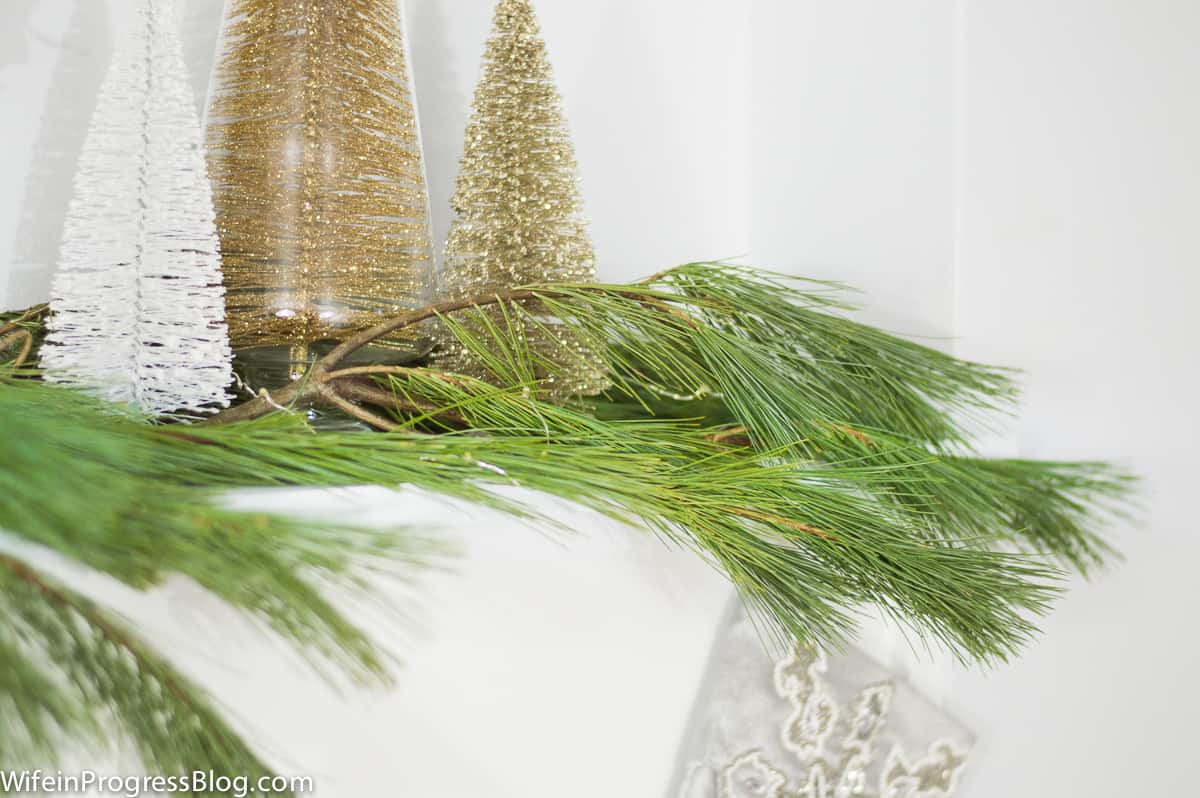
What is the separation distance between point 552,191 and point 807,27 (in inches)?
13.8

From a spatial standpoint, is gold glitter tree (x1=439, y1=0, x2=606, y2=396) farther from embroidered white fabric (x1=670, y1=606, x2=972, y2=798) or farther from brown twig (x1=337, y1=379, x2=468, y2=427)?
embroidered white fabric (x1=670, y1=606, x2=972, y2=798)

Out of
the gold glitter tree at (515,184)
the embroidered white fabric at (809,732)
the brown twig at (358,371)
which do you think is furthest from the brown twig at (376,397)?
the embroidered white fabric at (809,732)

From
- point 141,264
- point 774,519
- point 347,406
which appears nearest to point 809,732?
point 774,519

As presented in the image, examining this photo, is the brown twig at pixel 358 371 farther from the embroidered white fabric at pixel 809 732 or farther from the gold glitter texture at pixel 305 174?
the embroidered white fabric at pixel 809 732

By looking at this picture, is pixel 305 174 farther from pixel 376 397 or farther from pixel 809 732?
pixel 809 732

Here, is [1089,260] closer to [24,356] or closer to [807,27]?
[807,27]

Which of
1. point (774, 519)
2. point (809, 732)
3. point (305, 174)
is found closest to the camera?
point (774, 519)

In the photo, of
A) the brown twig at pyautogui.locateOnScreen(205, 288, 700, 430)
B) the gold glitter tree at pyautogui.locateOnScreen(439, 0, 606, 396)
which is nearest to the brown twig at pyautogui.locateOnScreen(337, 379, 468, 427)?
the brown twig at pyautogui.locateOnScreen(205, 288, 700, 430)

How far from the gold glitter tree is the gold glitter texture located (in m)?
0.06

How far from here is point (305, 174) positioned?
1.65 feet

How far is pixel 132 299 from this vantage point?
414 millimetres

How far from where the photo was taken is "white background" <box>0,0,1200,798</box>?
0.68m

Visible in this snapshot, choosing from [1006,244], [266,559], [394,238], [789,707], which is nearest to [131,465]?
[266,559]

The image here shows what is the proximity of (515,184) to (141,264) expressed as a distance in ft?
0.81
